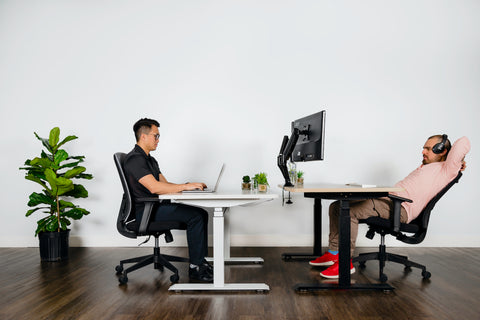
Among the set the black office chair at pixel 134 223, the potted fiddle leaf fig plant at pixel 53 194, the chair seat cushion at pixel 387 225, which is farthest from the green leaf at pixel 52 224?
the chair seat cushion at pixel 387 225

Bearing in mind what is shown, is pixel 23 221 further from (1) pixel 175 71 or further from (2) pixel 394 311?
(2) pixel 394 311

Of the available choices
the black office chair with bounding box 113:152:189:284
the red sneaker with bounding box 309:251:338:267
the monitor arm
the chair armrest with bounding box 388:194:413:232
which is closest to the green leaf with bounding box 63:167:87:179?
the black office chair with bounding box 113:152:189:284

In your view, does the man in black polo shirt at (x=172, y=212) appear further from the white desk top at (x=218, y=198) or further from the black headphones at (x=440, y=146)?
the black headphones at (x=440, y=146)

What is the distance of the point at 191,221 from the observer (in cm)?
300

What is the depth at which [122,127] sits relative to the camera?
15.4 feet

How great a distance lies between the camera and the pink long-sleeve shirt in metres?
2.94

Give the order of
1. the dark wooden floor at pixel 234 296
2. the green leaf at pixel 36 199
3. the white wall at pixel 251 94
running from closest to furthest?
the dark wooden floor at pixel 234 296, the green leaf at pixel 36 199, the white wall at pixel 251 94

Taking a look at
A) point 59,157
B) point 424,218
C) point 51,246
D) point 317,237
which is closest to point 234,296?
point 317,237

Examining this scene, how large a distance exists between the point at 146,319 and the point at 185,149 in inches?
103

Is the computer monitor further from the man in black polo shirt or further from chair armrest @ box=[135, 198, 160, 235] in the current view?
chair armrest @ box=[135, 198, 160, 235]

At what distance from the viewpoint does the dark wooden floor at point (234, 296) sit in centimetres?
237

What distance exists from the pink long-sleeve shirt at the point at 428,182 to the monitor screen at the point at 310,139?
0.81m

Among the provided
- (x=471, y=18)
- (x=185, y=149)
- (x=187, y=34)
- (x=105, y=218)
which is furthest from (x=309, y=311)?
(x=471, y=18)

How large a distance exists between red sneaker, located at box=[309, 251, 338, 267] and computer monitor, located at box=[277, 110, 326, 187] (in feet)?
2.82
